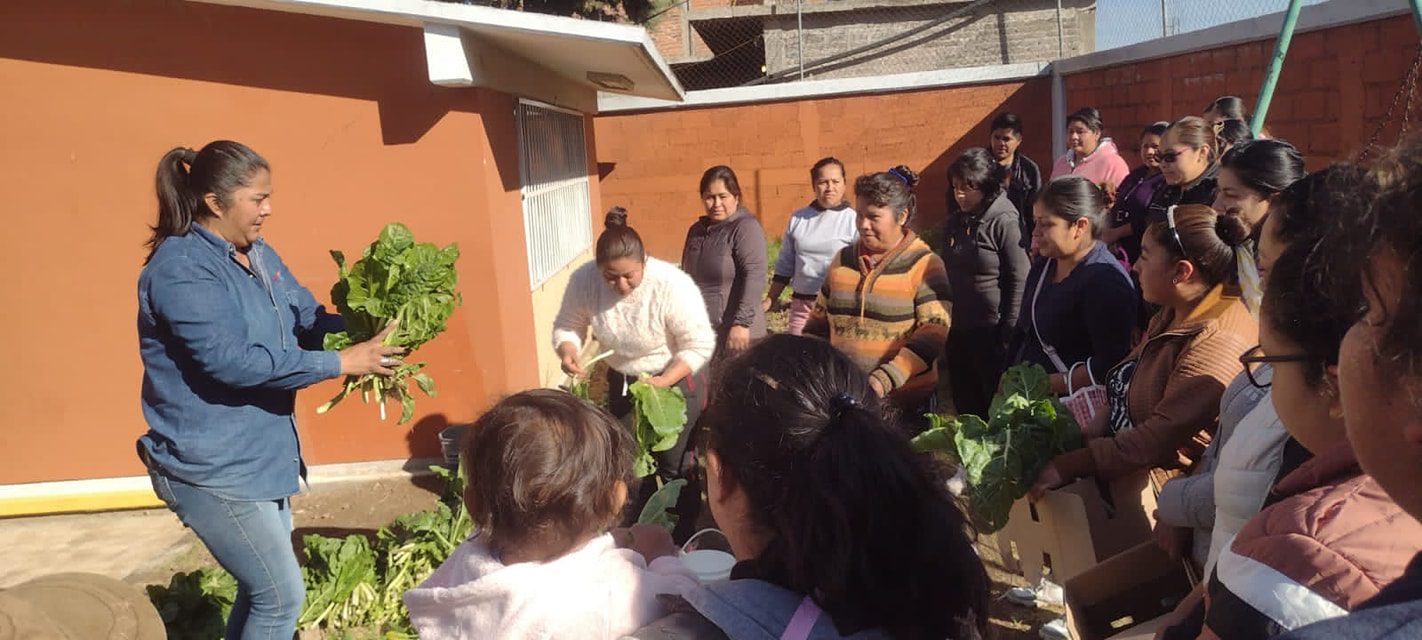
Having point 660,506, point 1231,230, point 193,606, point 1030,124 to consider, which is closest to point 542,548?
point 660,506

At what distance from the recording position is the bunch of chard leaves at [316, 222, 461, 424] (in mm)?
4152

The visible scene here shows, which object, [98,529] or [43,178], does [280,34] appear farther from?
Answer: [98,529]

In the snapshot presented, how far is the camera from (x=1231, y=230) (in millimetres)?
2928

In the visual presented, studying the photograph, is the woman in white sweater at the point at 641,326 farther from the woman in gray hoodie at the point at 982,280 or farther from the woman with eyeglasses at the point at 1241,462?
the woman with eyeglasses at the point at 1241,462

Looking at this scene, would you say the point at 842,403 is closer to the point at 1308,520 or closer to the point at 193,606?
the point at 1308,520

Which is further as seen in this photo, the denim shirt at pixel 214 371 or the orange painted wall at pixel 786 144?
the orange painted wall at pixel 786 144

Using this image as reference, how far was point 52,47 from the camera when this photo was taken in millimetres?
5551

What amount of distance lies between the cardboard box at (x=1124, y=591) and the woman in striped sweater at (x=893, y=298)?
1.32m

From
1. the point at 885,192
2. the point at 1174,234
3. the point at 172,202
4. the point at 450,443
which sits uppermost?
the point at 172,202

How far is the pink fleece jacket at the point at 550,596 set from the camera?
1.68 metres

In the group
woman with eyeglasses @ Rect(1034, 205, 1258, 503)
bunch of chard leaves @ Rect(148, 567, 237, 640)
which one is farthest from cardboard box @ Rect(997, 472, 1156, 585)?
bunch of chard leaves @ Rect(148, 567, 237, 640)

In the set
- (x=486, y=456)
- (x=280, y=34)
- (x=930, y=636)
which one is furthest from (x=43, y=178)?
(x=930, y=636)

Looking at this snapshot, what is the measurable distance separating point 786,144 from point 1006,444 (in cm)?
1023

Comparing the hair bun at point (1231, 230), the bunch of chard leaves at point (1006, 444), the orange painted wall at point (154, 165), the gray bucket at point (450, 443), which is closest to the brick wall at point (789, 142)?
the orange painted wall at point (154, 165)
